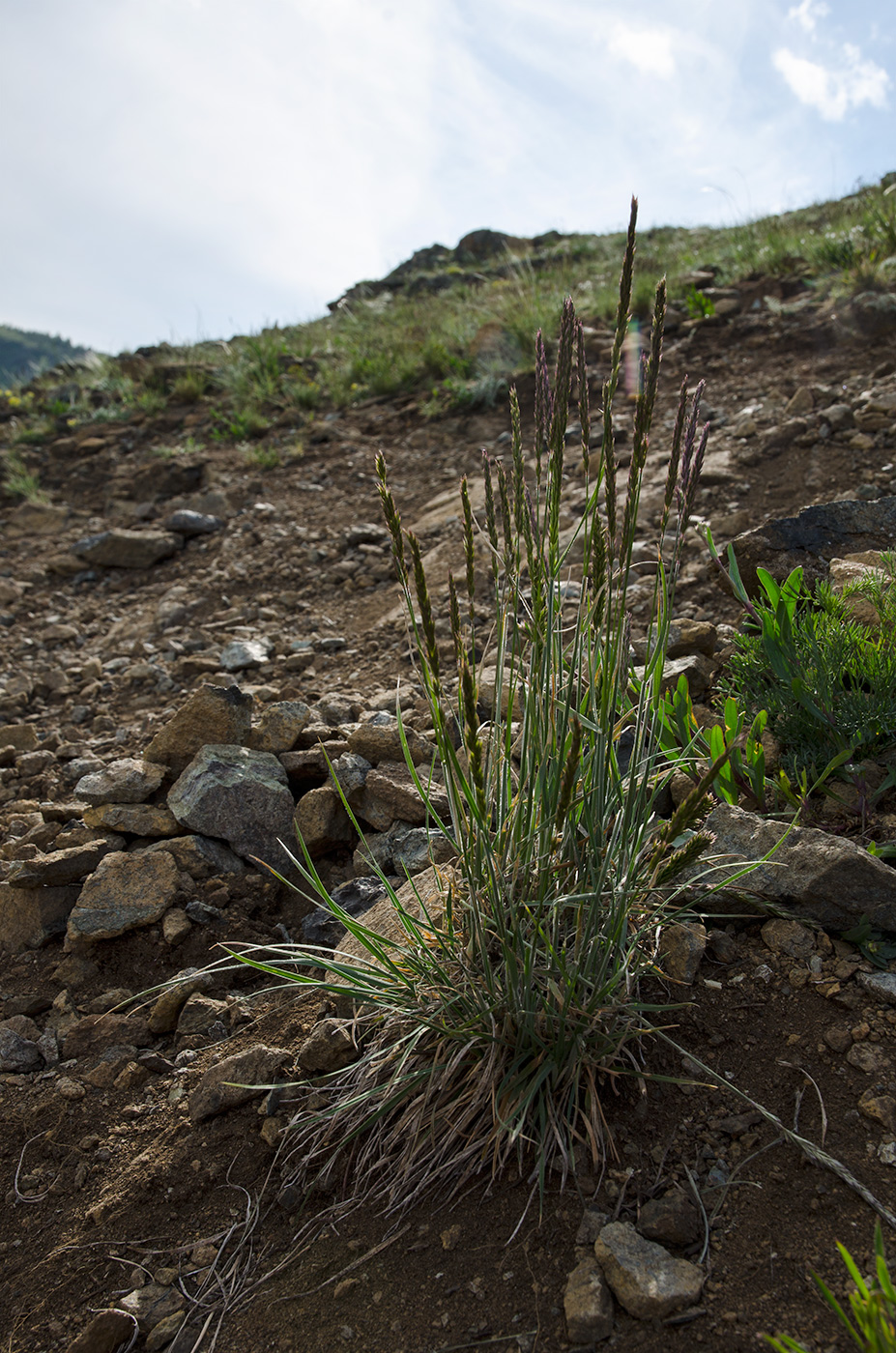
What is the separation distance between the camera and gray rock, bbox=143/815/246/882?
2.37 m

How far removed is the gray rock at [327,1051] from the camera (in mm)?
1694

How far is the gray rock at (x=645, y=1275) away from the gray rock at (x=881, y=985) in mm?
627

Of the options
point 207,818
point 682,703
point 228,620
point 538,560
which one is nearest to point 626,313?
point 538,560

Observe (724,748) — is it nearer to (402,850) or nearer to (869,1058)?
(869,1058)

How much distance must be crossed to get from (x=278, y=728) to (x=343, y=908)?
764 mm

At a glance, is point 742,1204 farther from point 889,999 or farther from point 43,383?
point 43,383

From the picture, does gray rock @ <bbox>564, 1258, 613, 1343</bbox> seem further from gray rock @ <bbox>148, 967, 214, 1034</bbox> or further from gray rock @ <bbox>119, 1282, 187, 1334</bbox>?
gray rock @ <bbox>148, 967, 214, 1034</bbox>

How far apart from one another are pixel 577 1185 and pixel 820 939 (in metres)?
0.72

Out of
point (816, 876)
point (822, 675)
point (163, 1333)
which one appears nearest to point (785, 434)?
point (822, 675)

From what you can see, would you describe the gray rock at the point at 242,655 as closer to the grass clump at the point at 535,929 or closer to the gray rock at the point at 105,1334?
the grass clump at the point at 535,929

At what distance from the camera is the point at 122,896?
89.1 inches

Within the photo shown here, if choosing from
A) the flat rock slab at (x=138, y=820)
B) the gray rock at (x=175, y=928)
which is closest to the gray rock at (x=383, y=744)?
the flat rock slab at (x=138, y=820)

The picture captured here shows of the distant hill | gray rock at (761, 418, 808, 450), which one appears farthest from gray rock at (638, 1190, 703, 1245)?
the distant hill

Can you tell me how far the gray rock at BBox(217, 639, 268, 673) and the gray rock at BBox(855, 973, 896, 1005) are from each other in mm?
2745
